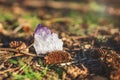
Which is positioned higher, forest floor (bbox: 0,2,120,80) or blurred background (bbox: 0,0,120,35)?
blurred background (bbox: 0,0,120,35)

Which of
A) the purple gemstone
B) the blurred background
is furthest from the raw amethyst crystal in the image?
the blurred background

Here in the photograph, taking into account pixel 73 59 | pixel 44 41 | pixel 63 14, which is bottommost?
pixel 73 59

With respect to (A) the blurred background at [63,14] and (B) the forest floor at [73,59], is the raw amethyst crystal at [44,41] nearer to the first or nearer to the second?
(B) the forest floor at [73,59]

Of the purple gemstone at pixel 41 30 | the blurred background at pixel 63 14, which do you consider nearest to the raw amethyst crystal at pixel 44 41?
the purple gemstone at pixel 41 30

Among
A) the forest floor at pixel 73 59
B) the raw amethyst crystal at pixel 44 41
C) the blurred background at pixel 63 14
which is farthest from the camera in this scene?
the blurred background at pixel 63 14

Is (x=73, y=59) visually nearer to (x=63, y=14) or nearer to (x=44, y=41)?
(x=44, y=41)

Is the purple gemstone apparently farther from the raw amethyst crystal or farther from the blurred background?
the blurred background

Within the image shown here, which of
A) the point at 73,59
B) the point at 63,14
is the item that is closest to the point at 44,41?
the point at 73,59

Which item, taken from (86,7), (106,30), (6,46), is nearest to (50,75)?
(6,46)
